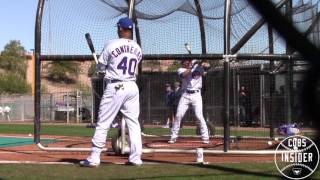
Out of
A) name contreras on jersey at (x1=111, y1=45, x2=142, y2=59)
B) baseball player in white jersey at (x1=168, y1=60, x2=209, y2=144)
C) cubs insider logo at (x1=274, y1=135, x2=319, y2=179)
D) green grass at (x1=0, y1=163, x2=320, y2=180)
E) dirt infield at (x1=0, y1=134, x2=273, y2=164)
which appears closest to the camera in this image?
cubs insider logo at (x1=274, y1=135, x2=319, y2=179)

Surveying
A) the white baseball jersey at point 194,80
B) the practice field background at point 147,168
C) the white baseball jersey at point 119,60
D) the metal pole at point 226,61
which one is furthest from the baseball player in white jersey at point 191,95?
the white baseball jersey at point 119,60

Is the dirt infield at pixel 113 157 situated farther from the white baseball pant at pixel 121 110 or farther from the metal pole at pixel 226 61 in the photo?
the white baseball pant at pixel 121 110

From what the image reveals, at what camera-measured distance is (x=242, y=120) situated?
42.7ft

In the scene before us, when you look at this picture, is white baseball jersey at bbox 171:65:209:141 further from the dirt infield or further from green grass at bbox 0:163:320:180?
green grass at bbox 0:163:320:180

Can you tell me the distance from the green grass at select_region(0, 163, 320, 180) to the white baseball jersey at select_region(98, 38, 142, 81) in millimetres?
1206

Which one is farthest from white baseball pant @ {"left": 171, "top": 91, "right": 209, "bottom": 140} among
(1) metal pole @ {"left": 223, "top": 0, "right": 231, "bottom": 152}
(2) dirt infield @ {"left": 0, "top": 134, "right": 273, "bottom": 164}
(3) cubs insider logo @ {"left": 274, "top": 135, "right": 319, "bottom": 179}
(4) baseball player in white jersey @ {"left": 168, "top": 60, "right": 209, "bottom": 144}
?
(3) cubs insider logo @ {"left": 274, "top": 135, "right": 319, "bottom": 179}

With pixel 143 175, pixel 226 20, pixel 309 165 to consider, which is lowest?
pixel 143 175

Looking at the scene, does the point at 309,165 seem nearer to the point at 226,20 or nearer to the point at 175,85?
the point at 226,20

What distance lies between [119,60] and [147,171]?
1510 millimetres

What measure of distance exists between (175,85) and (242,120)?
211 centimetres

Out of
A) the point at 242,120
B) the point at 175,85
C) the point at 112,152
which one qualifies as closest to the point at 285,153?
the point at 112,152

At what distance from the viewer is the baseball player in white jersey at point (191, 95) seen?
11.6m

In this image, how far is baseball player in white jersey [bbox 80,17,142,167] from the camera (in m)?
8.02

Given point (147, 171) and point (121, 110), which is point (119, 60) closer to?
point (121, 110)
